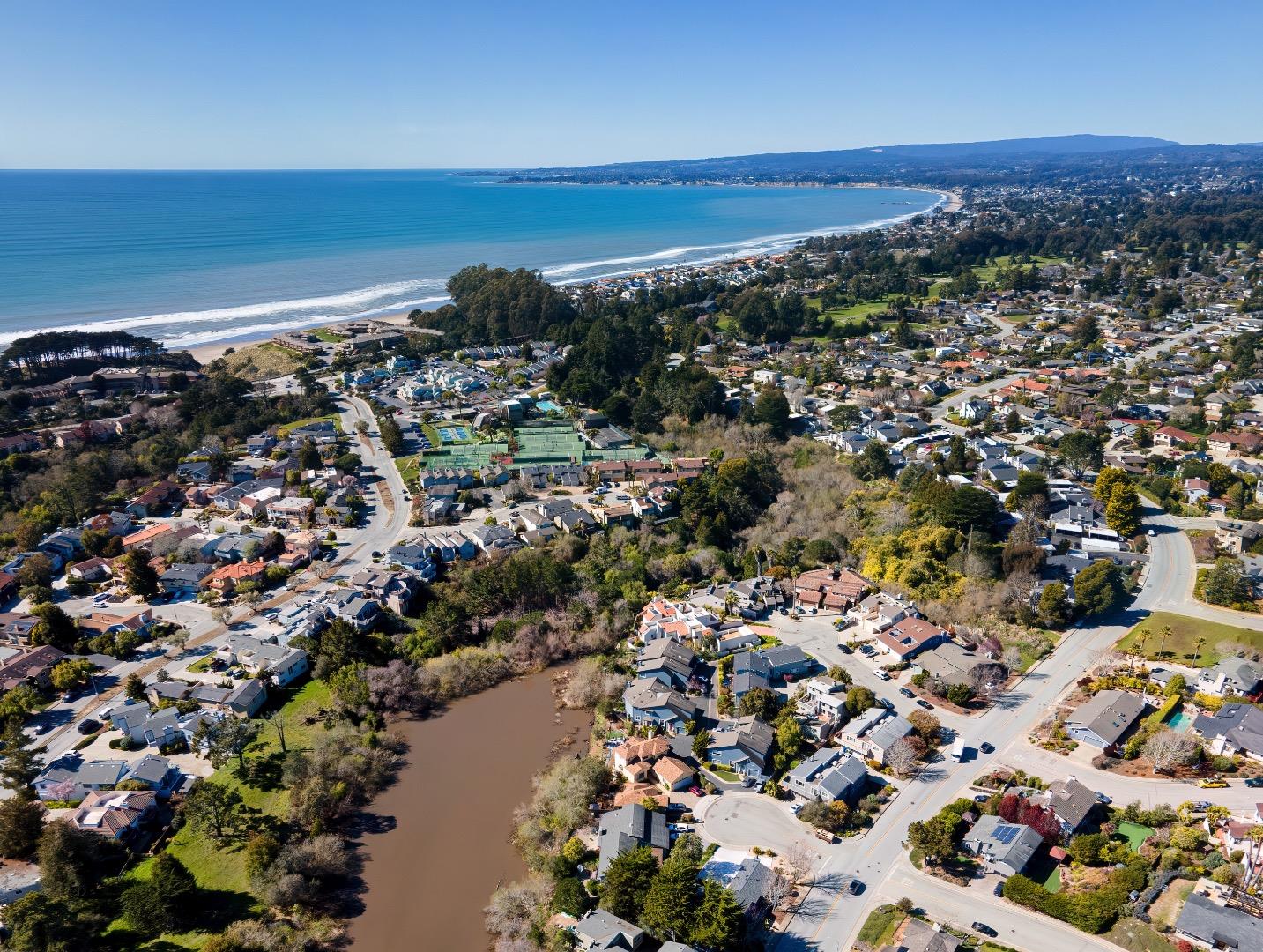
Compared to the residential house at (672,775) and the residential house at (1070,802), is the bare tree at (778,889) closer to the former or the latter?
the residential house at (672,775)

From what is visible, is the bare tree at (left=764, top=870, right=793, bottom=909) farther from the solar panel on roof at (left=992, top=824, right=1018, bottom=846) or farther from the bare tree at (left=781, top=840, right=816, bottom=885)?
the solar panel on roof at (left=992, top=824, right=1018, bottom=846)

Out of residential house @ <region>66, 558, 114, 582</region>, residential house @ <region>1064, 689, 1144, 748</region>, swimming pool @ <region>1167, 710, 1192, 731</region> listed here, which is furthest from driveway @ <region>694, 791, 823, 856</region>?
residential house @ <region>66, 558, 114, 582</region>

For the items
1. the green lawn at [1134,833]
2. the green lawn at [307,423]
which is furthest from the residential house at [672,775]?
the green lawn at [307,423]

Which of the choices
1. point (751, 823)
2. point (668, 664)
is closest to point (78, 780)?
point (668, 664)

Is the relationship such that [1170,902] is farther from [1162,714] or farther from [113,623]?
[113,623]

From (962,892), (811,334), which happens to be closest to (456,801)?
(962,892)
